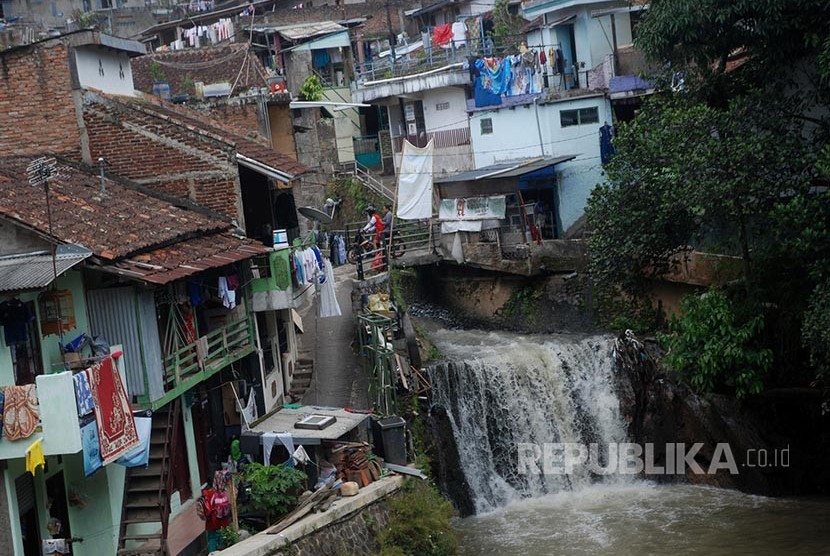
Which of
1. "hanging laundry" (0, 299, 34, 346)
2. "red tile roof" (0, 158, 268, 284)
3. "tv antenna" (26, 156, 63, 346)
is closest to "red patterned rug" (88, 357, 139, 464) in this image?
"hanging laundry" (0, 299, 34, 346)

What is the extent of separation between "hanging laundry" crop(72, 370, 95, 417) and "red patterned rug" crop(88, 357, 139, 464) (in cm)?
12

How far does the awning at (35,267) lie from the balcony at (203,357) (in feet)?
8.65

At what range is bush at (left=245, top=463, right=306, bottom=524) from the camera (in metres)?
18.8

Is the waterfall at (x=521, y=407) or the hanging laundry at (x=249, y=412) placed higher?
the hanging laundry at (x=249, y=412)

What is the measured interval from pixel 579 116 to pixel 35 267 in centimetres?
2388

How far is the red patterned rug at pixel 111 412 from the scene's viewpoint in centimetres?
1584

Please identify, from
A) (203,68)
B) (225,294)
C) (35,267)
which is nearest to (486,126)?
(203,68)

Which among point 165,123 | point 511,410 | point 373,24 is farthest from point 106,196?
point 373,24

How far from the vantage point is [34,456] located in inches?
575

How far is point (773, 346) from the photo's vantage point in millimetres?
24391

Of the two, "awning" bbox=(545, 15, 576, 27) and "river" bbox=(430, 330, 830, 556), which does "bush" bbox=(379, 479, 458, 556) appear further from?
"awning" bbox=(545, 15, 576, 27)

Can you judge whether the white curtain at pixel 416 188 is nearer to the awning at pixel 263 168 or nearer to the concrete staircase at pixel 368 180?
the concrete staircase at pixel 368 180

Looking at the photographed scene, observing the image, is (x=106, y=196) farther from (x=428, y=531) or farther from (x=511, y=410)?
(x=511, y=410)

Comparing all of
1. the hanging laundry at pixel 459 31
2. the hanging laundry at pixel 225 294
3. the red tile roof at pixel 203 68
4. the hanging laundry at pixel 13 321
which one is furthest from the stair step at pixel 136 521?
the hanging laundry at pixel 459 31
